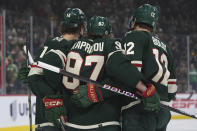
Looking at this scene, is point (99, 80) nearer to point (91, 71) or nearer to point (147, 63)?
point (91, 71)

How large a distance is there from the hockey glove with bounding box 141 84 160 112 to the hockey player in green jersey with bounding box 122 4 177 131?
13cm

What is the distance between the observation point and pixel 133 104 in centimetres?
291

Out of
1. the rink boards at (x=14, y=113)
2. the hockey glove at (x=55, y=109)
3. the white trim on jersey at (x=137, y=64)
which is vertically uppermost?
the white trim on jersey at (x=137, y=64)

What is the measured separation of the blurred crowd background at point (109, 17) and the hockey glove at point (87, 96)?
16.9 ft

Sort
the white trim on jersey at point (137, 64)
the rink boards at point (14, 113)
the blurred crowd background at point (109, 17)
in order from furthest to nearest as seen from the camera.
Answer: the blurred crowd background at point (109, 17), the rink boards at point (14, 113), the white trim on jersey at point (137, 64)

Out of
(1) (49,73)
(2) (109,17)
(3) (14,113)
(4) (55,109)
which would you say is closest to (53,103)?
(4) (55,109)

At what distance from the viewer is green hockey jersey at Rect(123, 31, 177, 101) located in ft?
9.43

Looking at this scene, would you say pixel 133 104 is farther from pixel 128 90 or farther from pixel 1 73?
pixel 1 73

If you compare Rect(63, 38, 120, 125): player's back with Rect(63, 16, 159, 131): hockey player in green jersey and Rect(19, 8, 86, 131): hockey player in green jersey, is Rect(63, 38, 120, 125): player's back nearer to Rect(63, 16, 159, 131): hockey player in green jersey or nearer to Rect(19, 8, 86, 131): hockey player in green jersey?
Rect(63, 16, 159, 131): hockey player in green jersey

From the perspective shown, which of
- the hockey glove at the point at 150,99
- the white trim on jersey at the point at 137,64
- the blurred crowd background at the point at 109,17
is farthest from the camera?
the blurred crowd background at the point at 109,17

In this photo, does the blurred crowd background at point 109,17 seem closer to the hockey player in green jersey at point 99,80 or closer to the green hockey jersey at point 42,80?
the green hockey jersey at point 42,80

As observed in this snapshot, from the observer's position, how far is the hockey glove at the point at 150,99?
2748mm

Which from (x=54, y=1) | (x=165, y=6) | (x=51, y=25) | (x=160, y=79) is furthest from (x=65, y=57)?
(x=165, y=6)

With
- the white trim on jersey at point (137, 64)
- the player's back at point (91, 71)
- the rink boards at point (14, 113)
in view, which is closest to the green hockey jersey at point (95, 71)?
the player's back at point (91, 71)
